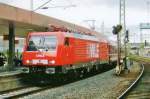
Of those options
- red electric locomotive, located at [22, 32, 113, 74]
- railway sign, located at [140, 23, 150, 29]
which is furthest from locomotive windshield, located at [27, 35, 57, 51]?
railway sign, located at [140, 23, 150, 29]

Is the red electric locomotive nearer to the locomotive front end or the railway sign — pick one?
the locomotive front end

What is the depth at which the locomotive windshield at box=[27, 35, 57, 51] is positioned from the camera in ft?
76.2

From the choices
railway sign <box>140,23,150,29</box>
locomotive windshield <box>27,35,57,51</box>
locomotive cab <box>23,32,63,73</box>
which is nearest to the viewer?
locomotive cab <box>23,32,63,73</box>

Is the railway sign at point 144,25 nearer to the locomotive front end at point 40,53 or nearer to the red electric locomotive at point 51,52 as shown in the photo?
the red electric locomotive at point 51,52

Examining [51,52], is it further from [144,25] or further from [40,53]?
[144,25]

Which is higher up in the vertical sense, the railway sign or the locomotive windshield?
the railway sign

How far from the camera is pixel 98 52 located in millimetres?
33781

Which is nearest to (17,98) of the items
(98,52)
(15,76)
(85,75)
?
(15,76)

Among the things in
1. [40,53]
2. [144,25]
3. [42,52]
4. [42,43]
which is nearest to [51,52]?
[42,52]

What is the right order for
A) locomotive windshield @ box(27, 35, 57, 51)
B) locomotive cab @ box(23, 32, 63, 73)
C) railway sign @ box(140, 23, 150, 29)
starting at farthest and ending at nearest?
A: railway sign @ box(140, 23, 150, 29) < locomotive windshield @ box(27, 35, 57, 51) < locomotive cab @ box(23, 32, 63, 73)

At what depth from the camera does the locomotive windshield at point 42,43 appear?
23219 mm

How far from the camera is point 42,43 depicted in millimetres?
23453

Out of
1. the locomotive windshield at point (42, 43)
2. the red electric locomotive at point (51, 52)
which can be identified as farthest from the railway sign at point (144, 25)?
the locomotive windshield at point (42, 43)

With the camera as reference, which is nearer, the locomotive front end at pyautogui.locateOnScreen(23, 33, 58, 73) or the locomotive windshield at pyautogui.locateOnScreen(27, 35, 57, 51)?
the locomotive front end at pyautogui.locateOnScreen(23, 33, 58, 73)
